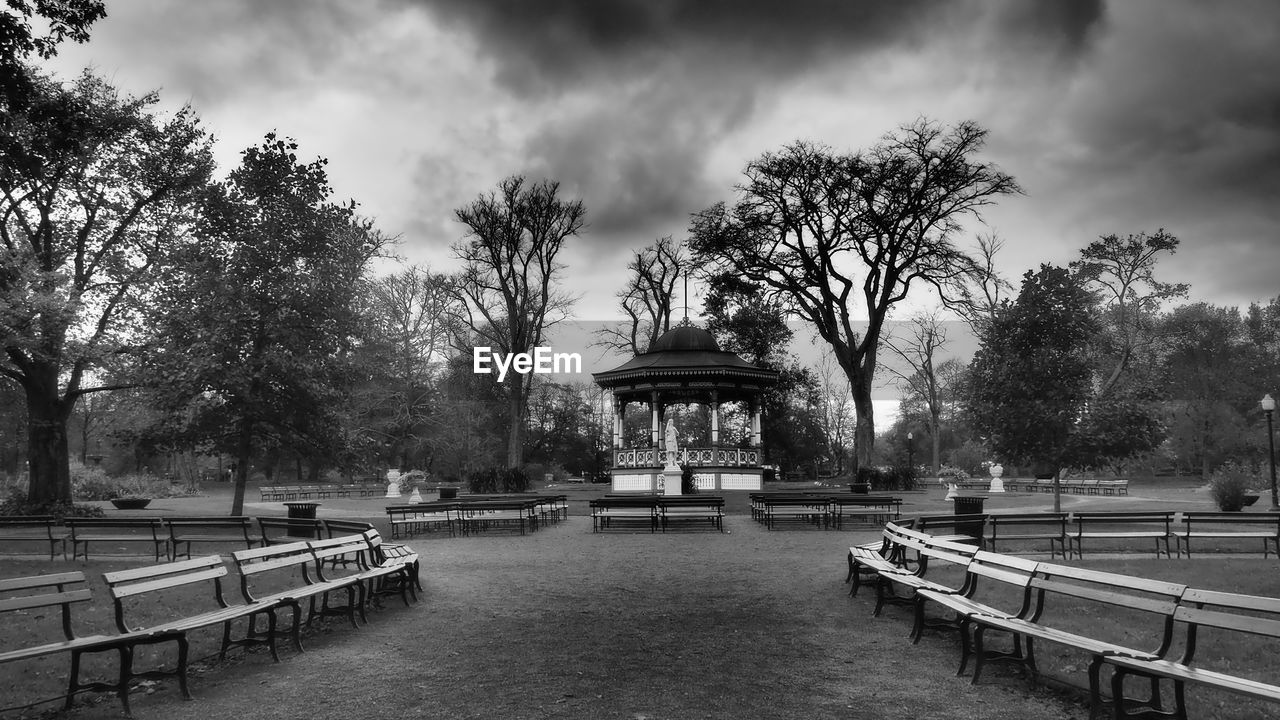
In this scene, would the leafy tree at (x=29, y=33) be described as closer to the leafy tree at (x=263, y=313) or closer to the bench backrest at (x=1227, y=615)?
the leafy tree at (x=263, y=313)

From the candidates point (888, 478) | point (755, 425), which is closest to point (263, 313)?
point (755, 425)

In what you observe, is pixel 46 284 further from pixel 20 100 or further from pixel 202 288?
pixel 20 100

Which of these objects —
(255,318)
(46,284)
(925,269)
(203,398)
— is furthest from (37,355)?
(925,269)

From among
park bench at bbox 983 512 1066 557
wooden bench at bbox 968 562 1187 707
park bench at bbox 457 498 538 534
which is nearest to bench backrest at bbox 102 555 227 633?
wooden bench at bbox 968 562 1187 707

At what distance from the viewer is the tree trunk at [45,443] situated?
2133 centimetres

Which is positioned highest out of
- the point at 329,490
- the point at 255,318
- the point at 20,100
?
the point at 20,100

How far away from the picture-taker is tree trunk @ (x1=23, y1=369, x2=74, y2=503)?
840 inches

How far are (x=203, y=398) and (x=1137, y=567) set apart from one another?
62.5ft

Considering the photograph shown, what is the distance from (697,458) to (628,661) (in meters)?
26.7

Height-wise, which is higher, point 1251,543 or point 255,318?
point 255,318

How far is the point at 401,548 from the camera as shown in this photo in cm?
1061

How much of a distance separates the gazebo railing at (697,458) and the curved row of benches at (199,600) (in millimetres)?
21004

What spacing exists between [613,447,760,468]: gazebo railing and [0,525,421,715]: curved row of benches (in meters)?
21.0

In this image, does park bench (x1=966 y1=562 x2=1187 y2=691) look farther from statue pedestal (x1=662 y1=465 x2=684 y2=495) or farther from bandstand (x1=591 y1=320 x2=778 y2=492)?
bandstand (x1=591 y1=320 x2=778 y2=492)
